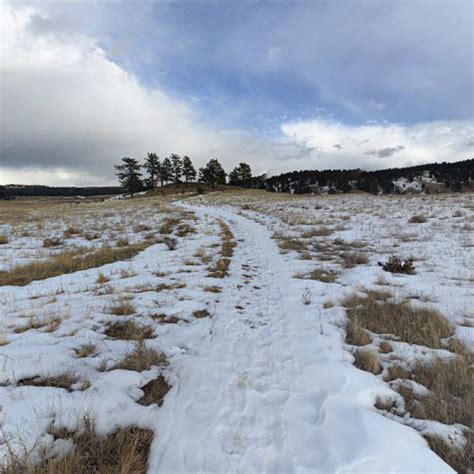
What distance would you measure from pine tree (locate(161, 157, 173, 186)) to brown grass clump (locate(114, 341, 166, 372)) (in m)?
87.3

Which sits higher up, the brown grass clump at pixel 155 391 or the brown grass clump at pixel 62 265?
the brown grass clump at pixel 62 265

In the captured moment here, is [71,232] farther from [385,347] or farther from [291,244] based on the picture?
[385,347]

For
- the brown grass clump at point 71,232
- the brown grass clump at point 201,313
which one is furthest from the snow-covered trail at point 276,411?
the brown grass clump at point 71,232

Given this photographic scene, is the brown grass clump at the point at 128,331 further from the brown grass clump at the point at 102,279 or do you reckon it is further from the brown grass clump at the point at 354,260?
the brown grass clump at the point at 354,260

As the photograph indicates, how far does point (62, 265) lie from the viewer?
8.88 m

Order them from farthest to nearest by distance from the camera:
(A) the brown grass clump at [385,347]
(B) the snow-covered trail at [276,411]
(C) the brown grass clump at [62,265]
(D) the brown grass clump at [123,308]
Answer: (C) the brown grass clump at [62,265], (D) the brown grass clump at [123,308], (A) the brown grass clump at [385,347], (B) the snow-covered trail at [276,411]

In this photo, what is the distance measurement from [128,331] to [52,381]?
4.34 ft

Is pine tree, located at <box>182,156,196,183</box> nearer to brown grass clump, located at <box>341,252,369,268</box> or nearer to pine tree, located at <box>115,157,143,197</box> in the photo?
pine tree, located at <box>115,157,143,197</box>

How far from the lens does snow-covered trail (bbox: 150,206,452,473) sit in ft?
7.41

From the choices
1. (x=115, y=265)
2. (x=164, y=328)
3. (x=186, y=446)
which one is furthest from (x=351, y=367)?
(x=115, y=265)

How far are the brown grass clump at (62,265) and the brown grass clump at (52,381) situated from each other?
213 inches

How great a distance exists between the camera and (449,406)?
2730 mm

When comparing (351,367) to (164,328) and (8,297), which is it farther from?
(8,297)

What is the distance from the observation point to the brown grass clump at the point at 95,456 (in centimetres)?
210
